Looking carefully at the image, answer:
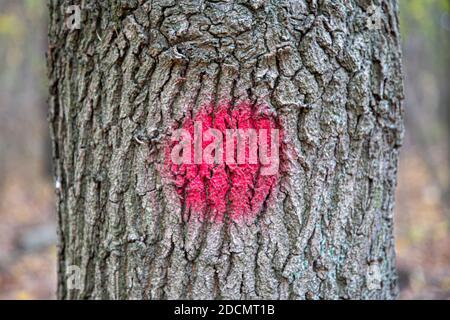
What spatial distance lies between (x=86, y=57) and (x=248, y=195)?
96cm

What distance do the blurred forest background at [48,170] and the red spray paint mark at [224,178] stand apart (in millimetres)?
2684

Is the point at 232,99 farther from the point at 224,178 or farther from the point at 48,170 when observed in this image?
the point at 48,170

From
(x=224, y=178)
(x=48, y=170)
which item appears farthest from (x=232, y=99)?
(x=48, y=170)

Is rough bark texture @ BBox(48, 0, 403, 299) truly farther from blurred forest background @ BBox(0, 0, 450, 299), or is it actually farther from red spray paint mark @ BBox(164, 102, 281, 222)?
blurred forest background @ BBox(0, 0, 450, 299)

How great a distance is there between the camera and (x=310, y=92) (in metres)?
1.79

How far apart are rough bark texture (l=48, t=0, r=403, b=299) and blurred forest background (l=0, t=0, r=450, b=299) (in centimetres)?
240

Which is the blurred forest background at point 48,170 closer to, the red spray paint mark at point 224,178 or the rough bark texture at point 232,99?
the rough bark texture at point 232,99

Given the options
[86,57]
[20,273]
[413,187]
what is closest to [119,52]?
[86,57]

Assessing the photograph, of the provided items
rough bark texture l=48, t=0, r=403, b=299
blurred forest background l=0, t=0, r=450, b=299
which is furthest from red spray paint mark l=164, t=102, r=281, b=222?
blurred forest background l=0, t=0, r=450, b=299

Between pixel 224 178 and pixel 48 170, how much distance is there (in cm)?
1053

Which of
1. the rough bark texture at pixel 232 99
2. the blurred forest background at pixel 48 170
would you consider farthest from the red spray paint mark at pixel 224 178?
the blurred forest background at pixel 48 170

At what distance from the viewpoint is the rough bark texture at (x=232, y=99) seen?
173 centimetres

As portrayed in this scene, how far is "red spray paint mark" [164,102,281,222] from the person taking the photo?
1760 millimetres
